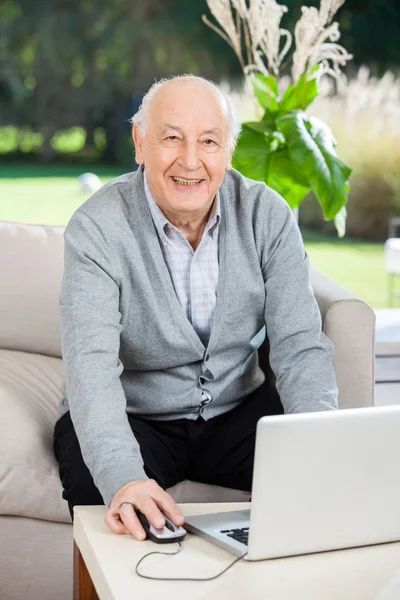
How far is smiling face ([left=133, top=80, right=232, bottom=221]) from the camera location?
1.65 metres

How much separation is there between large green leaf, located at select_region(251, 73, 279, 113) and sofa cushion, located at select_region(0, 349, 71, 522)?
1002 millimetres

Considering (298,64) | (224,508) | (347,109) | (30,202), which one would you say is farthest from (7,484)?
(30,202)

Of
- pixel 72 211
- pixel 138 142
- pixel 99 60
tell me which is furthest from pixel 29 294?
pixel 99 60

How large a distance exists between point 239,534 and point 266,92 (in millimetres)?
1570

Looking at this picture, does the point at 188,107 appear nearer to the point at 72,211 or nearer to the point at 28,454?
the point at 28,454

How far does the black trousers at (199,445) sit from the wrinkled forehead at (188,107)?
1.83ft

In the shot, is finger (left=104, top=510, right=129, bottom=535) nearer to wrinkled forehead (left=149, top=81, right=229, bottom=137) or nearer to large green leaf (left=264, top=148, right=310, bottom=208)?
wrinkled forehead (left=149, top=81, right=229, bottom=137)

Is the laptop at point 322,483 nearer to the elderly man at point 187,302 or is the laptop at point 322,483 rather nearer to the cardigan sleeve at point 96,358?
the cardigan sleeve at point 96,358

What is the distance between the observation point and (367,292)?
18.7 ft

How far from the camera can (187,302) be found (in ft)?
5.79

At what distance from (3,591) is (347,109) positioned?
221 inches

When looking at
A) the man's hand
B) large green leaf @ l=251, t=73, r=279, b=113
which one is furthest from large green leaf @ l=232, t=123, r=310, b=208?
the man's hand

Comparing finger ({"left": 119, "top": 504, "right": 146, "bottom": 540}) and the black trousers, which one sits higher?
finger ({"left": 119, "top": 504, "right": 146, "bottom": 540})

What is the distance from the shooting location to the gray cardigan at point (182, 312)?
1601 millimetres
